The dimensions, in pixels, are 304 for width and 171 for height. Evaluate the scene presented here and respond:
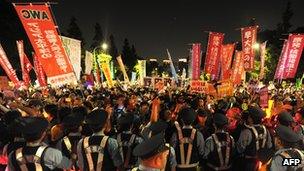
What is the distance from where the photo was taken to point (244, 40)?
24.3 meters

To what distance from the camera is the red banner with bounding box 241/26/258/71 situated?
2383 cm

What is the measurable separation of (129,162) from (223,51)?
75.0 feet

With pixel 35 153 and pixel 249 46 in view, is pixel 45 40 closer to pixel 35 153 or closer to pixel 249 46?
pixel 35 153

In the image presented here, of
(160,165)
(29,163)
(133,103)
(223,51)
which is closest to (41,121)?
(29,163)

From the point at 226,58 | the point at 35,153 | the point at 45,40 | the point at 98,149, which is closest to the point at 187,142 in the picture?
the point at 98,149

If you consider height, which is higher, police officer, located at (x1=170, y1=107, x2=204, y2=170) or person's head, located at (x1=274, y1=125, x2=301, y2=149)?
person's head, located at (x1=274, y1=125, x2=301, y2=149)

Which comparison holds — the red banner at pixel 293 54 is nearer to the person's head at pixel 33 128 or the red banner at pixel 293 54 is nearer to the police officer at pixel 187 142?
the police officer at pixel 187 142

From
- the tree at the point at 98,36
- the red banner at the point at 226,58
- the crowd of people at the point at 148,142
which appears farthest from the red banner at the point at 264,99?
the tree at the point at 98,36

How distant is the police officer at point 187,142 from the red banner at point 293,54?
16.8m

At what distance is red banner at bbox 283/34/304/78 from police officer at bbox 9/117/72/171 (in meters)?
19.6

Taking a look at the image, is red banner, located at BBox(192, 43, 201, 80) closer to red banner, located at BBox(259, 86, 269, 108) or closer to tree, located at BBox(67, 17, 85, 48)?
red banner, located at BBox(259, 86, 269, 108)

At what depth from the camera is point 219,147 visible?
26.4 feet

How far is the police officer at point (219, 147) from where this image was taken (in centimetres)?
802

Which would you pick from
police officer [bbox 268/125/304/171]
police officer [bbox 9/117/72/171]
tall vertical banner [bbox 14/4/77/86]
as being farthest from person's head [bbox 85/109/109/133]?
tall vertical banner [bbox 14/4/77/86]
